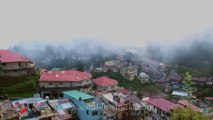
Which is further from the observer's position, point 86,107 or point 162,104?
point 162,104

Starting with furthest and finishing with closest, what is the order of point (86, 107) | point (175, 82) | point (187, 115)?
point (175, 82)
point (86, 107)
point (187, 115)

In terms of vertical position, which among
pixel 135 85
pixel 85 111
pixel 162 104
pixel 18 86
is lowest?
pixel 135 85

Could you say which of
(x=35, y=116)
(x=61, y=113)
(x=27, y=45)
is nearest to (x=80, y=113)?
(x=61, y=113)

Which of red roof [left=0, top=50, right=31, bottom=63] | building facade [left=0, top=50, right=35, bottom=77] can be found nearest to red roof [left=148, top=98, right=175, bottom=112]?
building facade [left=0, top=50, right=35, bottom=77]

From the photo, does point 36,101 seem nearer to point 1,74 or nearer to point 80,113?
point 80,113

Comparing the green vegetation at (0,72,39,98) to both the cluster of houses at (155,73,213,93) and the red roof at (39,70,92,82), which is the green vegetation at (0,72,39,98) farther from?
the cluster of houses at (155,73,213,93)

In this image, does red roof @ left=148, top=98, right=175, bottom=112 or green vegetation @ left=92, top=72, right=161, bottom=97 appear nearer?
red roof @ left=148, top=98, right=175, bottom=112

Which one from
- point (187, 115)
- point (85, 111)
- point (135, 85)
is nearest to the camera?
point (187, 115)

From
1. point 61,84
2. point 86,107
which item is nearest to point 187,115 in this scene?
point 86,107

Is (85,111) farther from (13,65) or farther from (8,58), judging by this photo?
(8,58)
